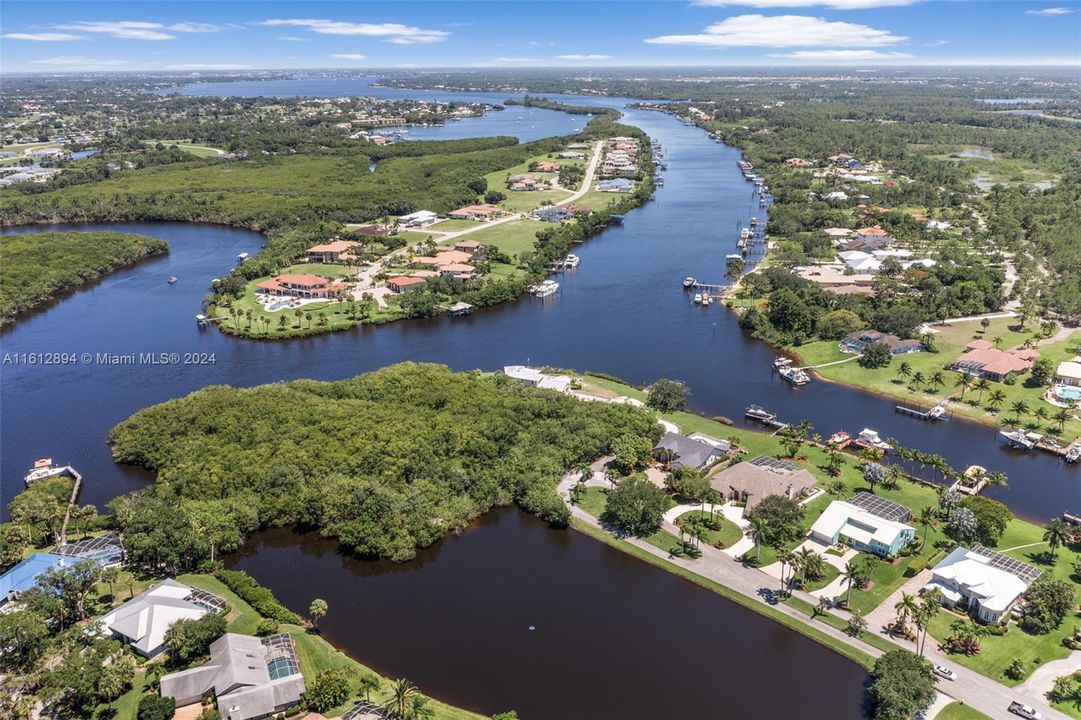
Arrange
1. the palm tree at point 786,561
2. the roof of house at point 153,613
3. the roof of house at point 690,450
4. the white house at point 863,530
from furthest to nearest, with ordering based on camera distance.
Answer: the roof of house at point 690,450
the white house at point 863,530
the palm tree at point 786,561
the roof of house at point 153,613

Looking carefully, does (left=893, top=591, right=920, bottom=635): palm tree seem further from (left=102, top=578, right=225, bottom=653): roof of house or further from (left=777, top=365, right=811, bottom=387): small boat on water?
(left=102, top=578, right=225, bottom=653): roof of house

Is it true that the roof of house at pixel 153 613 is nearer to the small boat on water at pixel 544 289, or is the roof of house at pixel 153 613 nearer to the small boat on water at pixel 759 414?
the small boat on water at pixel 759 414

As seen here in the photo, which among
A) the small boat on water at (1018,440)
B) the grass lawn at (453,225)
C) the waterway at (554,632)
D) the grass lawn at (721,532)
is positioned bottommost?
the waterway at (554,632)

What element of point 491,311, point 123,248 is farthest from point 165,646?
point 123,248

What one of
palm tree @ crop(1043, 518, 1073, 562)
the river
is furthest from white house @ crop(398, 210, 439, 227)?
palm tree @ crop(1043, 518, 1073, 562)

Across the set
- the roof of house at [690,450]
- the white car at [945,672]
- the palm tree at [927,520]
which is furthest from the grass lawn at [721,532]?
the white car at [945,672]

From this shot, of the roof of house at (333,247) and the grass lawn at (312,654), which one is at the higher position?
the roof of house at (333,247)
